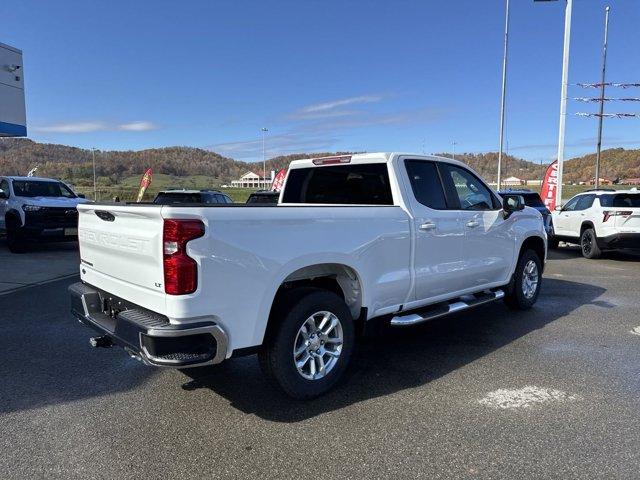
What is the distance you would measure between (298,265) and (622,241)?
34.3 ft

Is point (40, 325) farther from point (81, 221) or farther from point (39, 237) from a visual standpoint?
point (39, 237)

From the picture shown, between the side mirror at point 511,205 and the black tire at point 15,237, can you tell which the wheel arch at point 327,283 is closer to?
the side mirror at point 511,205

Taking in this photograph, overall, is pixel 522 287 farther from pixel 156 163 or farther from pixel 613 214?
pixel 156 163

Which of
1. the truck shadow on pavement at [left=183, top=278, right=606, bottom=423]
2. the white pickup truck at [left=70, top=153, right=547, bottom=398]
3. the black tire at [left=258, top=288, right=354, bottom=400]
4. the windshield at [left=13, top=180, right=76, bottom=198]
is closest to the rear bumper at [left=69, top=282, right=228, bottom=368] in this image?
the white pickup truck at [left=70, top=153, right=547, bottom=398]

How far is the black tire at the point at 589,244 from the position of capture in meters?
12.0

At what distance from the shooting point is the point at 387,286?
432 centimetres

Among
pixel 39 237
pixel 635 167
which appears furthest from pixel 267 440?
pixel 635 167

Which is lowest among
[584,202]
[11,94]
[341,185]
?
[584,202]

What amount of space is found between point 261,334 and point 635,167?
352 feet

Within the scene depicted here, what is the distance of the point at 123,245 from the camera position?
3.54 meters

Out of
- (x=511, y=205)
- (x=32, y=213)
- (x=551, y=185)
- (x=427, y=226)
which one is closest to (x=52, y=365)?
(x=427, y=226)

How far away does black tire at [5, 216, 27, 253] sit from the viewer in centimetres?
1261

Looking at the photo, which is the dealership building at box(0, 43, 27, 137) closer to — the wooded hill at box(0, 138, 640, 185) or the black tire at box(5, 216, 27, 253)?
the black tire at box(5, 216, 27, 253)

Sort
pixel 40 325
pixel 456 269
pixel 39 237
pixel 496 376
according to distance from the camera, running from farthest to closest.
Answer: pixel 39 237
pixel 40 325
pixel 456 269
pixel 496 376
